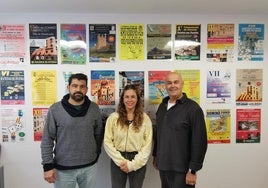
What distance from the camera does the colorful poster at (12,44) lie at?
8.40ft

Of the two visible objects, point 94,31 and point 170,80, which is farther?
point 94,31

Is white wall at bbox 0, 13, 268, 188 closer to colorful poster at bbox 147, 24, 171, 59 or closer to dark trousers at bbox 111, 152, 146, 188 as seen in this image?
colorful poster at bbox 147, 24, 171, 59

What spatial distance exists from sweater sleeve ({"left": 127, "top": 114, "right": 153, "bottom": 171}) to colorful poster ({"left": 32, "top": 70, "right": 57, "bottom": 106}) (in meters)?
1.00

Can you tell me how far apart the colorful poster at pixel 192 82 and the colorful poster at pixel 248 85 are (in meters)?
0.42

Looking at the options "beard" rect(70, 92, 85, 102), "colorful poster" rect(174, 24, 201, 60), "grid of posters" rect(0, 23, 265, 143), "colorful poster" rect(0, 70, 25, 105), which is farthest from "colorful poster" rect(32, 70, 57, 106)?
"colorful poster" rect(174, 24, 201, 60)

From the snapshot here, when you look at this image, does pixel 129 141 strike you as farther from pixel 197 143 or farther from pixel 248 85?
pixel 248 85

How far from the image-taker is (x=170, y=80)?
2.21 m

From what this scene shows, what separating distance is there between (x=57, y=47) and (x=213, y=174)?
2.08 meters

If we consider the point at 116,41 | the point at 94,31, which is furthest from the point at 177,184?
the point at 94,31

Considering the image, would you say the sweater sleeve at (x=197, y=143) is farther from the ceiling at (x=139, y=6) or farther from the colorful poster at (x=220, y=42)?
the ceiling at (x=139, y=6)

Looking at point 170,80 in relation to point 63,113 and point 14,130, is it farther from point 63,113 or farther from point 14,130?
point 14,130

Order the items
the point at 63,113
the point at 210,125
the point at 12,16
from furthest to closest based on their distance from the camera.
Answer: the point at 210,125 → the point at 12,16 → the point at 63,113

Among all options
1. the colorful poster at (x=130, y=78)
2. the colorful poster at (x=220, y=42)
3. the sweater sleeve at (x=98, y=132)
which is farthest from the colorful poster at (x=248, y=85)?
the sweater sleeve at (x=98, y=132)

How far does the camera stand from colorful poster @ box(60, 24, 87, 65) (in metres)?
2.58
